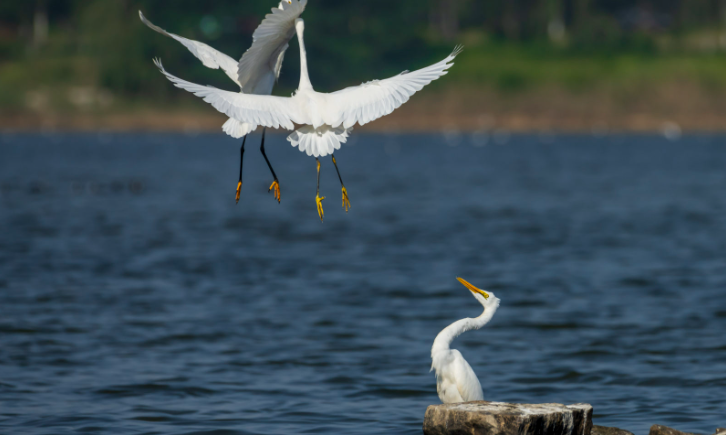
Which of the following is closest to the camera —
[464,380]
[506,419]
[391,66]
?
[506,419]

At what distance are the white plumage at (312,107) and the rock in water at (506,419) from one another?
297cm

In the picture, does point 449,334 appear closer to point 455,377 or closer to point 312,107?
point 455,377

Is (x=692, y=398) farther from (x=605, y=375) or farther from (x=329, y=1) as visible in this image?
(x=329, y=1)

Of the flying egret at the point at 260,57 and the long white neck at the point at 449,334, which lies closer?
the flying egret at the point at 260,57

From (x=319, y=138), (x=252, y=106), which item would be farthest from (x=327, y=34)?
(x=319, y=138)

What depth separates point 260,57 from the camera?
1069 cm

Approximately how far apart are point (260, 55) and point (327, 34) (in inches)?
4422

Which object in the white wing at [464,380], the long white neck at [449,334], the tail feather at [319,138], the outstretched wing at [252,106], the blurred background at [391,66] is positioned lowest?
the white wing at [464,380]

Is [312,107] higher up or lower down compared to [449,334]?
higher up

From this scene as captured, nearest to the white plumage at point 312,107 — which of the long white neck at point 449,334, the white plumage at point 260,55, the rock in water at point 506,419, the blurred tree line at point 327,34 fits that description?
the white plumage at point 260,55

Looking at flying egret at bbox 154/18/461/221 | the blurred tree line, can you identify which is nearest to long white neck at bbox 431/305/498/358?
flying egret at bbox 154/18/461/221

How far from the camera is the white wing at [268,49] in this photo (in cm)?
1023

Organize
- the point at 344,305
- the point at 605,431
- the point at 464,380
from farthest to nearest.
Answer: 1. the point at 344,305
2. the point at 464,380
3. the point at 605,431

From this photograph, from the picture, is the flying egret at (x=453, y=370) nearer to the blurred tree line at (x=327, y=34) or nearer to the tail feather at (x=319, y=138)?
the tail feather at (x=319, y=138)
